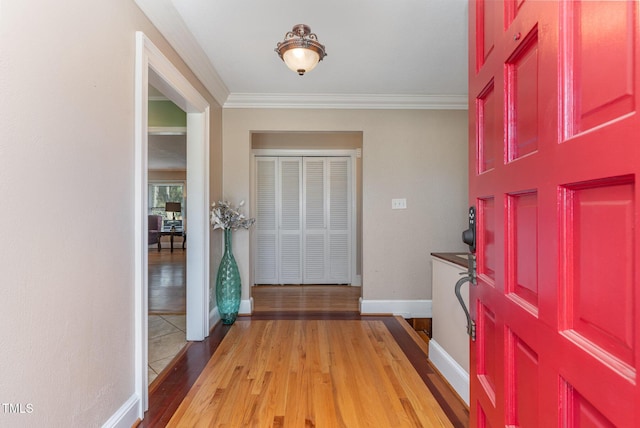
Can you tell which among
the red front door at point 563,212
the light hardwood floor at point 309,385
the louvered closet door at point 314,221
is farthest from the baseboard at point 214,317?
the red front door at point 563,212

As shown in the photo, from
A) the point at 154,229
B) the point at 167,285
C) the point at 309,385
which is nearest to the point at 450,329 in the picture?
the point at 309,385

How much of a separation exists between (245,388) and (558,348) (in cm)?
189

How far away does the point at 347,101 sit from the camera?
10.9 feet

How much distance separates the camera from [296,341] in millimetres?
2676

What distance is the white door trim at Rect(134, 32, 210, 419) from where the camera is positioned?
166 cm

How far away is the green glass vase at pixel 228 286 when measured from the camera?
3.03 meters

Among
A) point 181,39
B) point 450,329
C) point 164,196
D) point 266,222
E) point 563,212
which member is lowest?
point 450,329

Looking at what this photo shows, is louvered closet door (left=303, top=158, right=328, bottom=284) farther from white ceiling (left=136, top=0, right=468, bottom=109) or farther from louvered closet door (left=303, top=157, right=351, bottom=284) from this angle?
white ceiling (left=136, top=0, right=468, bottom=109)

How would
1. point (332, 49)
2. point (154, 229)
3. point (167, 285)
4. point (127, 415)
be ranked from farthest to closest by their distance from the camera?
1. point (154, 229)
2. point (167, 285)
3. point (332, 49)
4. point (127, 415)

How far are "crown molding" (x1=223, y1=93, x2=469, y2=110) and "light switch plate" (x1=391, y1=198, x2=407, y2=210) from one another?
1017 mm

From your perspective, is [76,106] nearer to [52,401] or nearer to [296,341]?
→ [52,401]

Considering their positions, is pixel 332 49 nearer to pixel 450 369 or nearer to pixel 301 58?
pixel 301 58

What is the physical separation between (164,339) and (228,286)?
2.30ft

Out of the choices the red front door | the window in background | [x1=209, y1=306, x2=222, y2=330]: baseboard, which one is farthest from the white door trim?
the window in background
